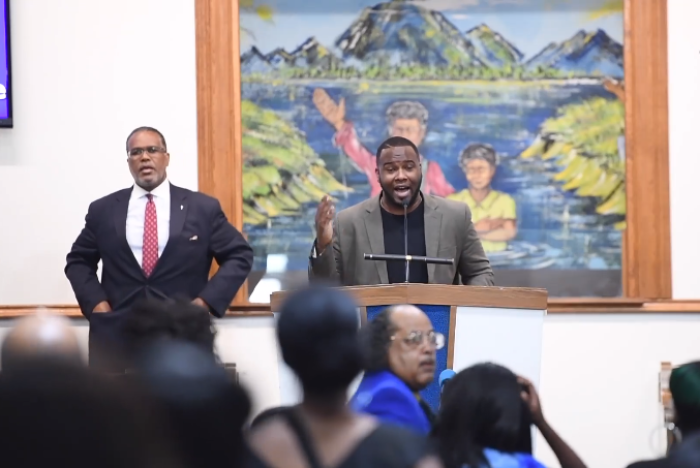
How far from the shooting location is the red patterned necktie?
16.3 ft

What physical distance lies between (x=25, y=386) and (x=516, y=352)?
277cm

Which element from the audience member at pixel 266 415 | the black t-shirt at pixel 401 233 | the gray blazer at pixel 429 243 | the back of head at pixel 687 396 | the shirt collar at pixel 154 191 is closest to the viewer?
the audience member at pixel 266 415

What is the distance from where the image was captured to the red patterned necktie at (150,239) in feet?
16.3

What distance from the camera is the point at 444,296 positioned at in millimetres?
3807

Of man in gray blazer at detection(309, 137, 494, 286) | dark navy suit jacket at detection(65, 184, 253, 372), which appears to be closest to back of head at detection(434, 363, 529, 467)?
man in gray blazer at detection(309, 137, 494, 286)

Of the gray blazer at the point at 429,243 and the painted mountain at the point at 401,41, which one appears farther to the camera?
the painted mountain at the point at 401,41

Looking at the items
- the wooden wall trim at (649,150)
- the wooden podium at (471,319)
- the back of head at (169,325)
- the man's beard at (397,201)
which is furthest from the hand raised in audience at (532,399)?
the wooden wall trim at (649,150)

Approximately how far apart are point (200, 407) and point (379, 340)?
1.54 m

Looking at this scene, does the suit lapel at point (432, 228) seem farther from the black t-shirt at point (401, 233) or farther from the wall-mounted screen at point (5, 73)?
the wall-mounted screen at point (5, 73)

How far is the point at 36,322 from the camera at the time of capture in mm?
2068

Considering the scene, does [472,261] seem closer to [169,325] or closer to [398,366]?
[398,366]

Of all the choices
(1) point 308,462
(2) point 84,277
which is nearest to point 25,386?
(1) point 308,462

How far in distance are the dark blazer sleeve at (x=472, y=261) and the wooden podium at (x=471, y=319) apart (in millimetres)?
612


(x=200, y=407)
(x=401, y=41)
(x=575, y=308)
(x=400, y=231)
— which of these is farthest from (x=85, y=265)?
(x=200, y=407)
